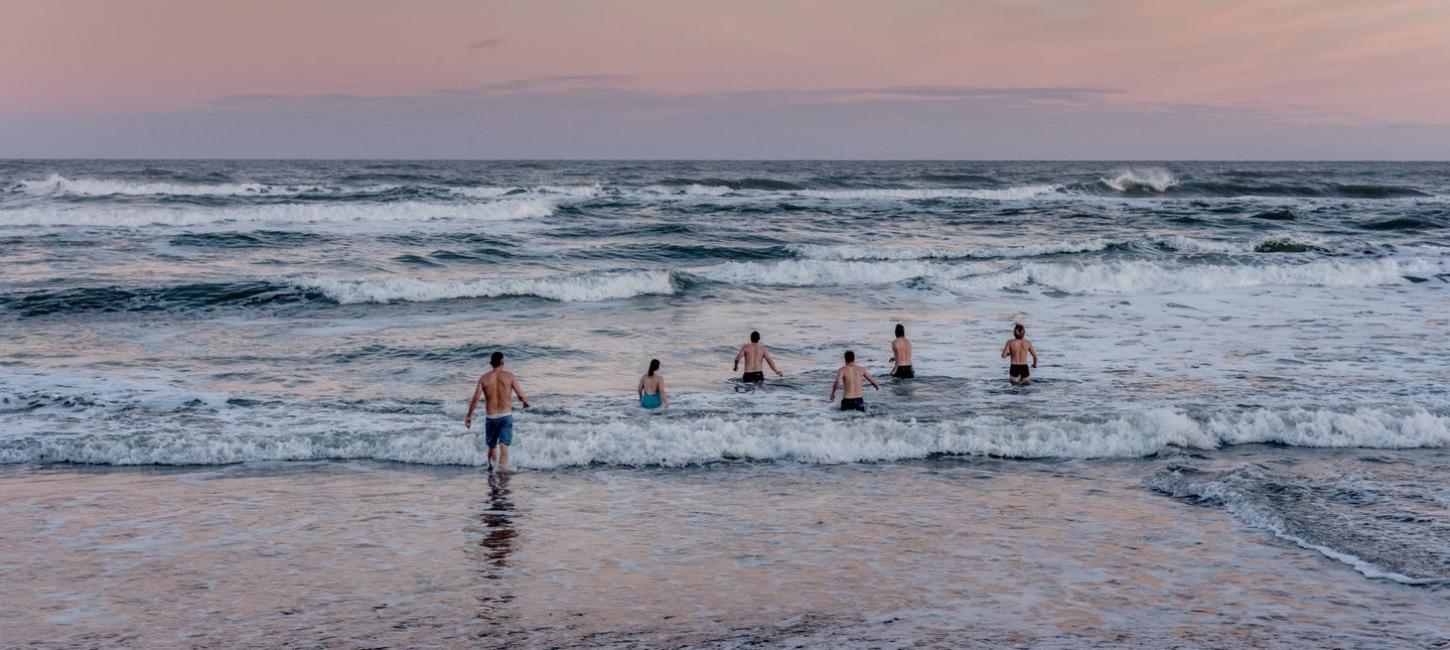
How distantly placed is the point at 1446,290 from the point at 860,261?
46.9 ft

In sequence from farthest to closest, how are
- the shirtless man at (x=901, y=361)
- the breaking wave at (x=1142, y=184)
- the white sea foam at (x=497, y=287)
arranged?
the breaking wave at (x=1142, y=184) → the white sea foam at (x=497, y=287) → the shirtless man at (x=901, y=361)

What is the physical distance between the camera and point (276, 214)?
44.4m

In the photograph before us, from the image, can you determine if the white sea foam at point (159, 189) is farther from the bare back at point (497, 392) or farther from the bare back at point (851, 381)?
the bare back at point (497, 392)

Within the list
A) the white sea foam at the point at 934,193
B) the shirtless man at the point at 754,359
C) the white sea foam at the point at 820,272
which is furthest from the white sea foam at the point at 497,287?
the white sea foam at the point at 934,193

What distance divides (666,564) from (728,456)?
3.86 metres

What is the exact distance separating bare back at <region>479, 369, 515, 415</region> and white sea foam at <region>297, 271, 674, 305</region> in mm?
12966

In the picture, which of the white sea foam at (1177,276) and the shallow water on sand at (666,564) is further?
the white sea foam at (1177,276)

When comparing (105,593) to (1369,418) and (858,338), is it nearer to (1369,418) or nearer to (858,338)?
(1369,418)

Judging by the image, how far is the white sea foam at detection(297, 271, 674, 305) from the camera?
25.4 meters

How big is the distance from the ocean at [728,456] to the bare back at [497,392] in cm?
60

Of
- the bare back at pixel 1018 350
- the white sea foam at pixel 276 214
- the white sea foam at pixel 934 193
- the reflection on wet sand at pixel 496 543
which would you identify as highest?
the white sea foam at pixel 934 193

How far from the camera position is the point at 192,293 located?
2488cm

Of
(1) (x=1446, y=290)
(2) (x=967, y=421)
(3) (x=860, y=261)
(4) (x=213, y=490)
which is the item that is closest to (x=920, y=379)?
(2) (x=967, y=421)

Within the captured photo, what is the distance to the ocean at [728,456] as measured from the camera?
776 cm
